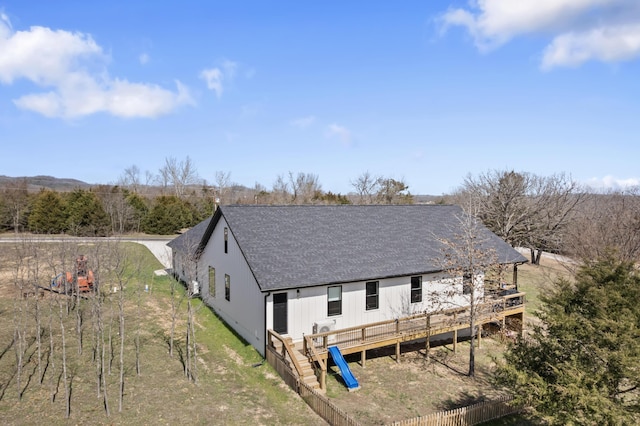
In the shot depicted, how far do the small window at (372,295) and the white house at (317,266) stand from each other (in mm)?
48

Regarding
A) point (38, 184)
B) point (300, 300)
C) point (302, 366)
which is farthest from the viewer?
point (38, 184)

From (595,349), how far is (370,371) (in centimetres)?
1030

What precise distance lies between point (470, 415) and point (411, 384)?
3655mm

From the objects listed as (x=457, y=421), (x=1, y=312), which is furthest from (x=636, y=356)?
(x=1, y=312)

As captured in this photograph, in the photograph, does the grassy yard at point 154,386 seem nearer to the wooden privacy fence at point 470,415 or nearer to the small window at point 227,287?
the small window at point 227,287

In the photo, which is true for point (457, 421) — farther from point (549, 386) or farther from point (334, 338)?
point (334, 338)

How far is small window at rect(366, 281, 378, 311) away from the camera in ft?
64.3

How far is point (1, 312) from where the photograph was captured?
21.3m

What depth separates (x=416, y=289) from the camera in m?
21.0

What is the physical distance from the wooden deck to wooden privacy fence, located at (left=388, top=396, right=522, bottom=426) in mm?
4243

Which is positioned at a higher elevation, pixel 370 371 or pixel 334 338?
pixel 334 338

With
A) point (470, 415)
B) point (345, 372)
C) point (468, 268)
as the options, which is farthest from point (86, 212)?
point (470, 415)

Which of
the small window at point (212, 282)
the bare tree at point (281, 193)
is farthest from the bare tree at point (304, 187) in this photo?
the small window at point (212, 282)

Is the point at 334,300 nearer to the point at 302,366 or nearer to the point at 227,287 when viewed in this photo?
the point at 302,366
